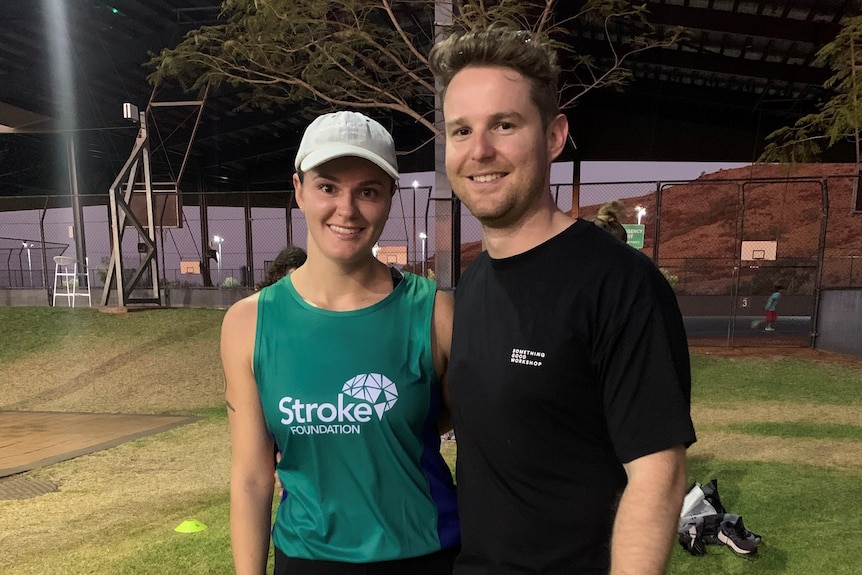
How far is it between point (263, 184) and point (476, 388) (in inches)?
1149

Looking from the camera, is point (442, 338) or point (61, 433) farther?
point (61, 433)

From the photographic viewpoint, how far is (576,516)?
46.7 inches

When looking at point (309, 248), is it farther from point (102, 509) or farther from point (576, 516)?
point (102, 509)

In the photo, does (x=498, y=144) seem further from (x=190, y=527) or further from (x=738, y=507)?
(x=738, y=507)

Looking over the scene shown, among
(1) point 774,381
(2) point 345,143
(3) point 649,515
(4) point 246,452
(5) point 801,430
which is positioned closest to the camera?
(3) point 649,515

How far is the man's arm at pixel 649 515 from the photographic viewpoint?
1047mm

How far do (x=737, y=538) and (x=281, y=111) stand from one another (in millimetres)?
19878

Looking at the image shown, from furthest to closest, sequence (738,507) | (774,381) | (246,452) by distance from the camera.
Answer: (774,381)
(738,507)
(246,452)

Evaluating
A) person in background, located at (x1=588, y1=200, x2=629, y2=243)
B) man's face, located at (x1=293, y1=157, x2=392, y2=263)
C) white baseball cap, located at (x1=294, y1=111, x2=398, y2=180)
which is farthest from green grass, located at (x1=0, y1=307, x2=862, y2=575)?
white baseball cap, located at (x1=294, y1=111, x2=398, y2=180)

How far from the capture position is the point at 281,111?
19734 mm

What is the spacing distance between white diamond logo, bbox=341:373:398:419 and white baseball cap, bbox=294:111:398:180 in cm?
55

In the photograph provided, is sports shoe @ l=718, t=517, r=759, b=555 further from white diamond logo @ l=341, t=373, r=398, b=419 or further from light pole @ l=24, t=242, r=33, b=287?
light pole @ l=24, t=242, r=33, b=287

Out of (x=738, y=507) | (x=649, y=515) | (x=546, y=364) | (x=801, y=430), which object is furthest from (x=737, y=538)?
(x=801, y=430)

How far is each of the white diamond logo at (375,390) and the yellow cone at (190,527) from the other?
3.11 metres
